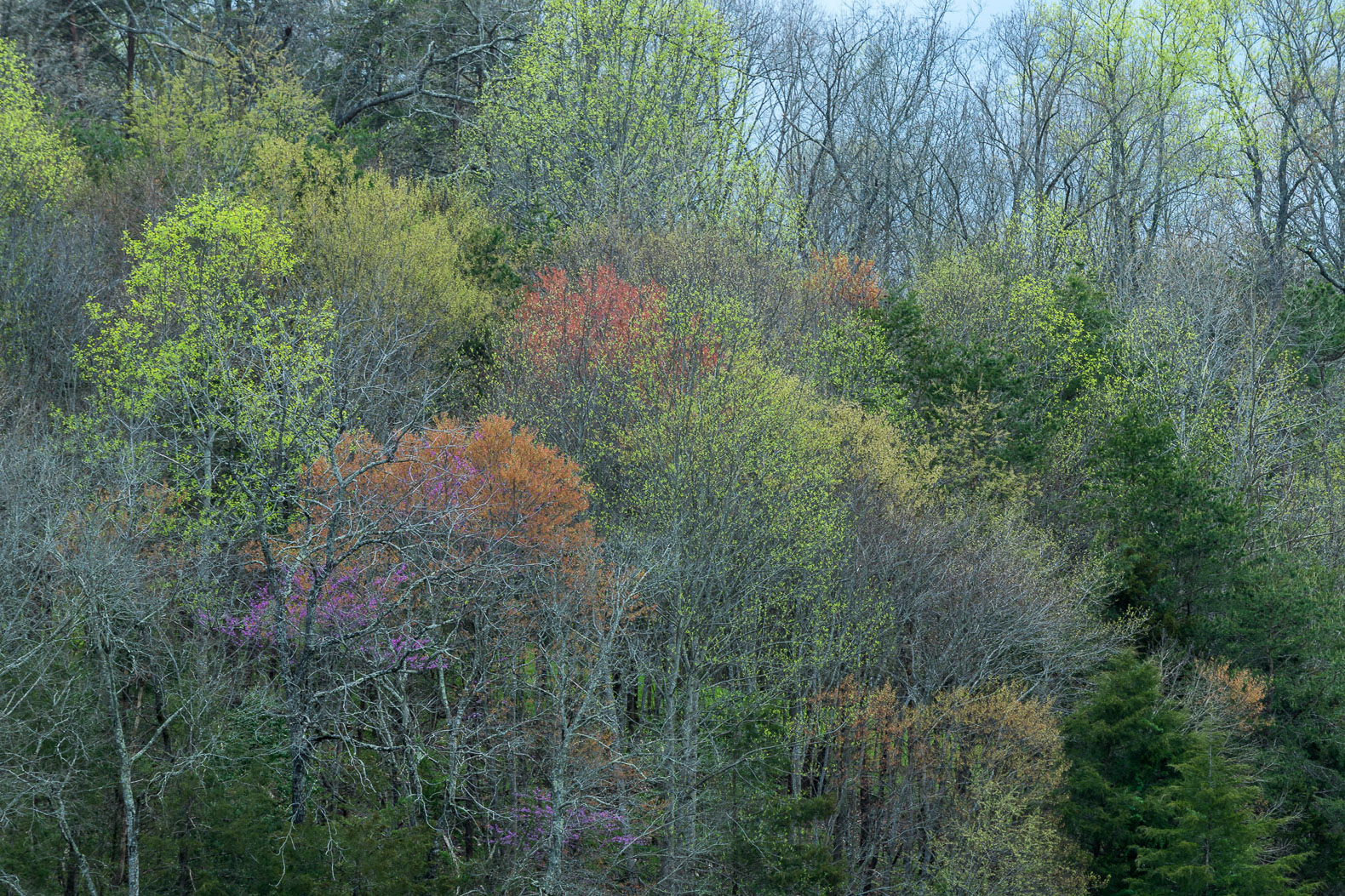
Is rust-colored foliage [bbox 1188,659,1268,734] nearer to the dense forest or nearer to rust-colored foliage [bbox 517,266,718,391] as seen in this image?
the dense forest

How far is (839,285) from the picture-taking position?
3834 centimetres

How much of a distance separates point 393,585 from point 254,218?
437 inches

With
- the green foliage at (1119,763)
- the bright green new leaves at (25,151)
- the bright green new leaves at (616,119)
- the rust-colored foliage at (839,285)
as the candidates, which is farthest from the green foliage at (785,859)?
the bright green new leaves at (25,151)

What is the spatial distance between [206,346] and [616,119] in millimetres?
16870

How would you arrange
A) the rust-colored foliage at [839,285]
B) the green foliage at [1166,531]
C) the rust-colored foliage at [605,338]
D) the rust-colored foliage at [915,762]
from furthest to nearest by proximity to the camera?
1. the rust-colored foliage at [839,285]
2. the green foliage at [1166,531]
3. the rust-colored foliage at [605,338]
4. the rust-colored foliage at [915,762]

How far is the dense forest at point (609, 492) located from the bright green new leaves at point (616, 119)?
0.18 m

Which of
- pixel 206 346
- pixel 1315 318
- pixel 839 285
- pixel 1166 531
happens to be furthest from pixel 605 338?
pixel 1315 318

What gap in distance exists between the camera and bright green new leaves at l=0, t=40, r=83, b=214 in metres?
28.8

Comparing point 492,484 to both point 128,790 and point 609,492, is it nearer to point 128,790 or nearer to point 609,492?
point 609,492

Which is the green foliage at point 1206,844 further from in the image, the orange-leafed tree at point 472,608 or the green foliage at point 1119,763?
the orange-leafed tree at point 472,608

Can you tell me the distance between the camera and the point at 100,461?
22250 mm

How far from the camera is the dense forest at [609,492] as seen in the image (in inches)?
794

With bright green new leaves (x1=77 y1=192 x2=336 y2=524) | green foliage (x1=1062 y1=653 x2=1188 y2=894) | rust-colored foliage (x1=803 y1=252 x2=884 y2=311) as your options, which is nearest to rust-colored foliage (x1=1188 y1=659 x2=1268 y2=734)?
green foliage (x1=1062 y1=653 x2=1188 y2=894)

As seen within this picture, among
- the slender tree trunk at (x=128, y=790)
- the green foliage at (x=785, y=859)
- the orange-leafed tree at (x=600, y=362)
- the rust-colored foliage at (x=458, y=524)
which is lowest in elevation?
the green foliage at (x=785, y=859)
